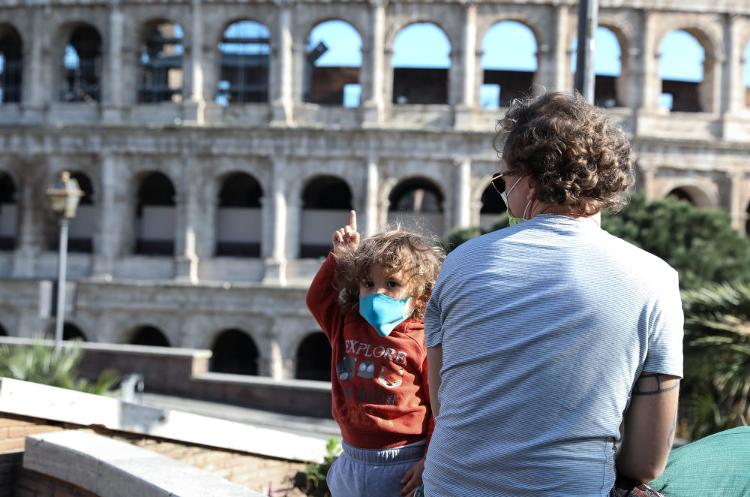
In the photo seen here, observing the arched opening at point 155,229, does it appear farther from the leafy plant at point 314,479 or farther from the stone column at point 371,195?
the leafy plant at point 314,479

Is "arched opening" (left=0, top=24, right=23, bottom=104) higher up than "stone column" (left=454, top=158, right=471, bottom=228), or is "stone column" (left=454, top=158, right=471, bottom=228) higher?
"arched opening" (left=0, top=24, right=23, bottom=104)

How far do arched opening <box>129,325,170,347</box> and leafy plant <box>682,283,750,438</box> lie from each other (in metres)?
18.6

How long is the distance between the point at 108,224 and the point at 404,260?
2122 cm

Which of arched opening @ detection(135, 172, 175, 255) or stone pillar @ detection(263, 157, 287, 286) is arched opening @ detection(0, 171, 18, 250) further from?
stone pillar @ detection(263, 157, 287, 286)

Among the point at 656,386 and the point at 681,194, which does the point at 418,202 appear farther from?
the point at 656,386

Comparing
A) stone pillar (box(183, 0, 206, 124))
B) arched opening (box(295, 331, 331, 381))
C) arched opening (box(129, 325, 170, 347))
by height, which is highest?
stone pillar (box(183, 0, 206, 124))

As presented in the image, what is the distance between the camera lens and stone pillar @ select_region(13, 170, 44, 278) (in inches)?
922

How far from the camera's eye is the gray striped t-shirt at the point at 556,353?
85.2 inches

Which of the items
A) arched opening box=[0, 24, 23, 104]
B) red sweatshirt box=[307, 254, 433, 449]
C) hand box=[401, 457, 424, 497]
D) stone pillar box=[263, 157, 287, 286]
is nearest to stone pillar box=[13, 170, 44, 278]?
arched opening box=[0, 24, 23, 104]

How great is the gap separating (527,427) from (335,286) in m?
1.67

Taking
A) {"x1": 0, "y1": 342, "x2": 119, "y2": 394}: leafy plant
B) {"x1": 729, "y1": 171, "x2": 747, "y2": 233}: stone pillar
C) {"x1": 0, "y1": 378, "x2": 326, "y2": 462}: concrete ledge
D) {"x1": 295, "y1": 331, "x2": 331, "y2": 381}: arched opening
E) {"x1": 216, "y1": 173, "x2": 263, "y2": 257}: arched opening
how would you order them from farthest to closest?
{"x1": 295, "y1": 331, "x2": 331, "y2": 381}: arched opening
{"x1": 216, "y1": 173, "x2": 263, "y2": 257}: arched opening
{"x1": 729, "y1": 171, "x2": 747, "y2": 233}: stone pillar
{"x1": 0, "y1": 342, "x2": 119, "y2": 394}: leafy plant
{"x1": 0, "y1": 378, "x2": 326, "y2": 462}: concrete ledge

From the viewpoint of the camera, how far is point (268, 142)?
22219mm

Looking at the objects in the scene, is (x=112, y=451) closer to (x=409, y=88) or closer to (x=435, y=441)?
(x=435, y=441)

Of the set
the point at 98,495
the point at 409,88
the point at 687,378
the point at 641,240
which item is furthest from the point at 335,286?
the point at 409,88
